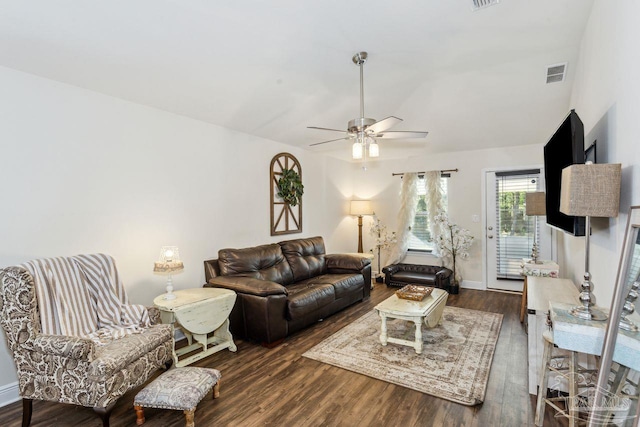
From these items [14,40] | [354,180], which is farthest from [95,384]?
[354,180]

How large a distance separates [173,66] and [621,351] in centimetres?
346

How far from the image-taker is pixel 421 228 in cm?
602

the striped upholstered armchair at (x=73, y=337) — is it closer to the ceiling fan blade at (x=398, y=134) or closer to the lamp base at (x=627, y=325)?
the ceiling fan blade at (x=398, y=134)

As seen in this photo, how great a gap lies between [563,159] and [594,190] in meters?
0.87

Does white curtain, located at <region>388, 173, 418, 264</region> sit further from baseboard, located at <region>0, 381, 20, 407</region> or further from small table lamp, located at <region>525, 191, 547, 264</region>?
baseboard, located at <region>0, 381, 20, 407</region>

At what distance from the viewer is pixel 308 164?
540 centimetres

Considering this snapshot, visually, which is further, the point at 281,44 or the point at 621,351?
the point at 281,44

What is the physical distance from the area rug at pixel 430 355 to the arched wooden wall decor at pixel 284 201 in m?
1.81

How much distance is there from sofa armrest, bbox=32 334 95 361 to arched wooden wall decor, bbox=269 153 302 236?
2878 mm

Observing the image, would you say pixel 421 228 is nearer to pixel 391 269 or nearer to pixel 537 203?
pixel 391 269

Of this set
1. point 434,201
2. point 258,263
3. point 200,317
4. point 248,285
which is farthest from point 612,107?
point 434,201

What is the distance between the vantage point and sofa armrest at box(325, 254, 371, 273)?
475 centimetres

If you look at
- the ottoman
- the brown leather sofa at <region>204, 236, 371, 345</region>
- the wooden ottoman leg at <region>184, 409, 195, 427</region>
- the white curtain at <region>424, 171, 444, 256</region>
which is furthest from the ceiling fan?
the white curtain at <region>424, 171, 444, 256</region>

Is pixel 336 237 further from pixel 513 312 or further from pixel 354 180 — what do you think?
pixel 513 312
